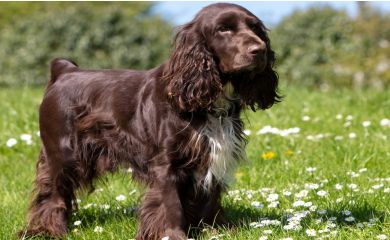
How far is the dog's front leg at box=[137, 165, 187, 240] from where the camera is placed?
4.02 meters

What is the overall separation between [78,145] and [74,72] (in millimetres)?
565

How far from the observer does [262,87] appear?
4207 mm

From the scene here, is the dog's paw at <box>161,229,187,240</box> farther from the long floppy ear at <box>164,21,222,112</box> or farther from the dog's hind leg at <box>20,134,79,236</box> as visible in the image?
the dog's hind leg at <box>20,134,79,236</box>

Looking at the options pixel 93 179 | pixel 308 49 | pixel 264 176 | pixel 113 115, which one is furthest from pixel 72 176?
pixel 308 49

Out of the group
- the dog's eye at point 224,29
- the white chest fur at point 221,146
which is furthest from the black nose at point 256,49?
the white chest fur at point 221,146

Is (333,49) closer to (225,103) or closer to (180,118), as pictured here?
(225,103)

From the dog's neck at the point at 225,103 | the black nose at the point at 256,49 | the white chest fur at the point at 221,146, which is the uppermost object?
the black nose at the point at 256,49

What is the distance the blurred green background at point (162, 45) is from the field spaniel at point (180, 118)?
8.97 m

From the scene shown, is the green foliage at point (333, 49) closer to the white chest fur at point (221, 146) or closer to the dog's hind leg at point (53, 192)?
the dog's hind leg at point (53, 192)

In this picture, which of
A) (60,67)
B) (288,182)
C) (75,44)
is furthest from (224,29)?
(75,44)

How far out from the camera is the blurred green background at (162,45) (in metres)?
13.3

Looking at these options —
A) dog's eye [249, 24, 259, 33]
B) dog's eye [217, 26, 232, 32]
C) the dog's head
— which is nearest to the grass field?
the dog's head

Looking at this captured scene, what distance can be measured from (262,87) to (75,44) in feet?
33.5

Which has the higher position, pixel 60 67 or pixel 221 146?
pixel 60 67
